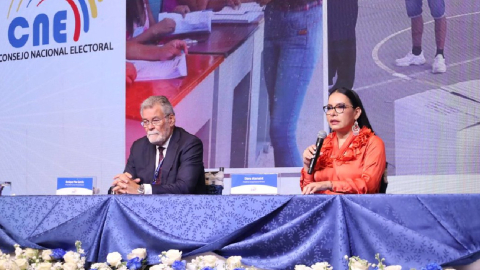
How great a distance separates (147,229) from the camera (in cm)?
239

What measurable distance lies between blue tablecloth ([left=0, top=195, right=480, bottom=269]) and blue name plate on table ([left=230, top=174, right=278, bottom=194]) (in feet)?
1.89

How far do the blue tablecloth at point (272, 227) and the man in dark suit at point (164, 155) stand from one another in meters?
0.71

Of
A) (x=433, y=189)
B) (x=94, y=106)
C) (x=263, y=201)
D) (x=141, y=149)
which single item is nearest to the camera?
(x=263, y=201)

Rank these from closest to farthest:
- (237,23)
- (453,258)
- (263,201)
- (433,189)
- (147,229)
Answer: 1. (453,258)
2. (263,201)
3. (147,229)
4. (433,189)
5. (237,23)

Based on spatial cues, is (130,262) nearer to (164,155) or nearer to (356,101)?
(164,155)

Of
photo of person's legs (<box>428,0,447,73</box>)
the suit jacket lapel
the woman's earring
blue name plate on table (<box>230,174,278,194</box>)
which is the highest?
photo of person's legs (<box>428,0,447,73</box>)

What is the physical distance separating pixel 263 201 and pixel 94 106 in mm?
3472

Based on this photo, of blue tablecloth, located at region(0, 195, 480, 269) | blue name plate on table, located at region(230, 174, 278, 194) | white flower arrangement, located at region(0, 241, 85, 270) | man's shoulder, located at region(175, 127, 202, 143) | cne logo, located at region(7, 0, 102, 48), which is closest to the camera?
blue tablecloth, located at region(0, 195, 480, 269)

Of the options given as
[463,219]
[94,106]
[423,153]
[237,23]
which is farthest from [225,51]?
[463,219]

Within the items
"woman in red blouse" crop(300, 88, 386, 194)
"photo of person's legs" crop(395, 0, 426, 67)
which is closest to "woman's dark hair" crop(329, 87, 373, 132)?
"woman in red blouse" crop(300, 88, 386, 194)

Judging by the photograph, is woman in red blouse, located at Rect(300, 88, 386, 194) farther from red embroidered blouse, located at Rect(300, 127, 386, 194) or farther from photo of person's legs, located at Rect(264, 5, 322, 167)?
photo of person's legs, located at Rect(264, 5, 322, 167)

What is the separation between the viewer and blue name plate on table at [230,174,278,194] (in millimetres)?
2854

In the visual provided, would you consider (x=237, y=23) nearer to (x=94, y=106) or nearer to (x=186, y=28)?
(x=186, y=28)

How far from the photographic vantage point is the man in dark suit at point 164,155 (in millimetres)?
3316
